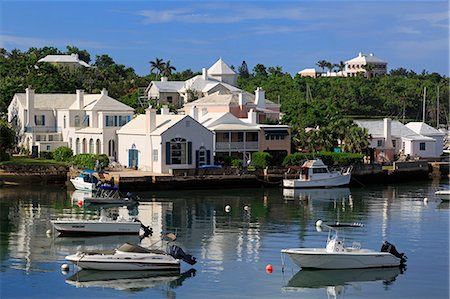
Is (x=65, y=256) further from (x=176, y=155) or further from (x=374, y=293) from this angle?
(x=176, y=155)

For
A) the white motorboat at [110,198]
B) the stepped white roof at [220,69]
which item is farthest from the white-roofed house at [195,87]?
the white motorboat at [110,198]

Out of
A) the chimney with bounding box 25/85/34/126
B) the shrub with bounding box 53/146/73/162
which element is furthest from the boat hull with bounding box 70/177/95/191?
the chimney with bounding box 25/85/34/126

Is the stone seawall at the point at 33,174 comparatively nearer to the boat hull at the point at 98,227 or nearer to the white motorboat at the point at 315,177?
the white motorboat at the point at 315,177

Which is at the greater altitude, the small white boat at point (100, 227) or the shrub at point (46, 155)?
the shrub at point (46, 155)

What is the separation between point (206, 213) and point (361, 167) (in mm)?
24011

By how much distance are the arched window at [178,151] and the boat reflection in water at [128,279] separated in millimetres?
34486

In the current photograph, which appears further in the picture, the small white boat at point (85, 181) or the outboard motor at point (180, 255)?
the small white boat at point (85, 181)

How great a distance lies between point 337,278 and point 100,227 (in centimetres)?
1416

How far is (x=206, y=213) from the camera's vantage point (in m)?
56.6

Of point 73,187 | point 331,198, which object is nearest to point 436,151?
point 331,198

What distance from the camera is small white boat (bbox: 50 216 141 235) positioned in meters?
46.3

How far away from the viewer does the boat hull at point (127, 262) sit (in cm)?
3759

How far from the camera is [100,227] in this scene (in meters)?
46.4

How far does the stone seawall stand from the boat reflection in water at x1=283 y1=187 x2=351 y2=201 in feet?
58.5
